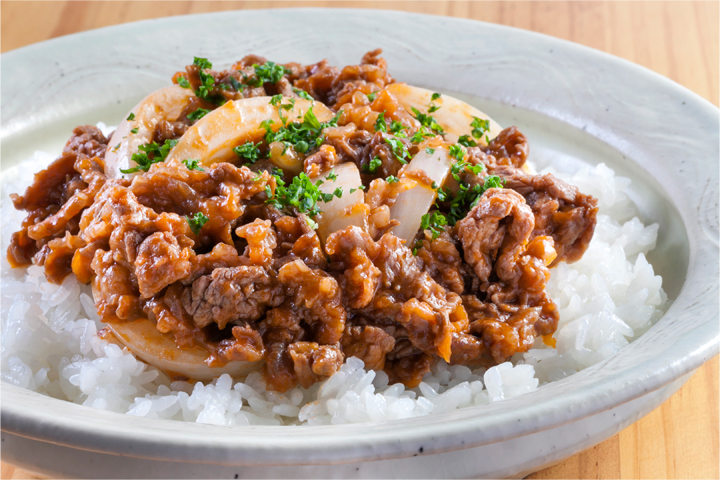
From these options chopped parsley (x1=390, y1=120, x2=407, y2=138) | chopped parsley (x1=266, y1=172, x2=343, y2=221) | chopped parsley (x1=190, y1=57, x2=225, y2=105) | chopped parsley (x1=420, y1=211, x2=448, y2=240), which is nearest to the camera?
chopped parsley (x1=266, y1=172, x2=343, y2=221)

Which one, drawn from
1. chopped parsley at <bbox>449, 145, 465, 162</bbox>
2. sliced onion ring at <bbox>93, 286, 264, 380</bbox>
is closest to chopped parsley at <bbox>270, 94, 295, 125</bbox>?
chopped parsley at <bbox>449, 145, 465, 162</bbox>

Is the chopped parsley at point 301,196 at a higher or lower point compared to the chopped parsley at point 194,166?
lower

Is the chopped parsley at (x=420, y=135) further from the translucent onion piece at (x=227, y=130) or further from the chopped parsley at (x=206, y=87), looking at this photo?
the chopped parsley at (x=206, y=87)

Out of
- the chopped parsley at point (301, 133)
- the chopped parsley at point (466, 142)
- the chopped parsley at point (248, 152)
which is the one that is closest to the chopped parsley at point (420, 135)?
the chopped parsley at point (466, 142)

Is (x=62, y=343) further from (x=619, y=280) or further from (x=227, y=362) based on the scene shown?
(x=619, y=280)

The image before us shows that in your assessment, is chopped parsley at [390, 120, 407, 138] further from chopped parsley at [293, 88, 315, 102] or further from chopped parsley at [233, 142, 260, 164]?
chopped parsley at [233, 142, 260, 164]

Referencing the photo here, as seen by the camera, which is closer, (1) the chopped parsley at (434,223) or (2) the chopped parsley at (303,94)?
(1) the chopped parsley at (434,223)
